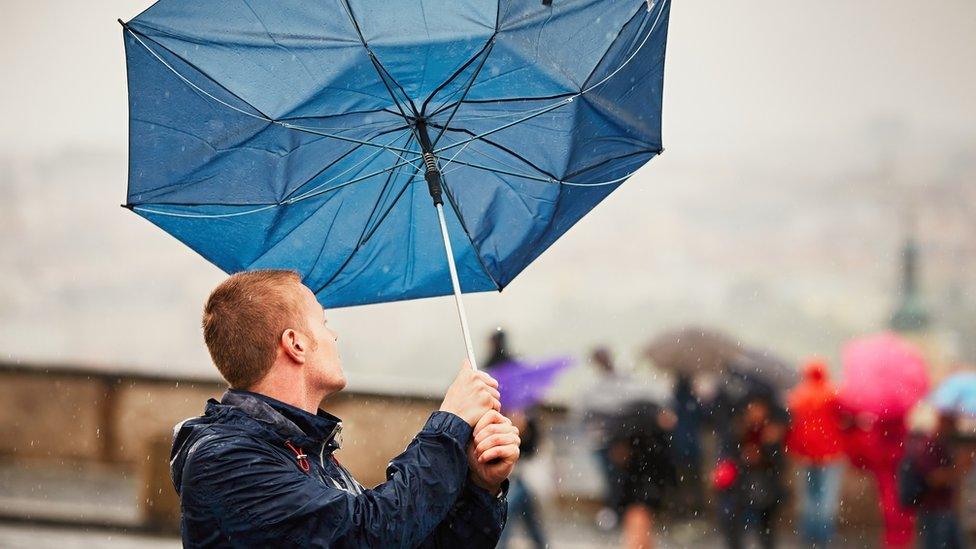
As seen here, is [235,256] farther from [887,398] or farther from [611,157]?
[887,398]

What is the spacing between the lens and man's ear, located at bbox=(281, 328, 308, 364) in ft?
6.98

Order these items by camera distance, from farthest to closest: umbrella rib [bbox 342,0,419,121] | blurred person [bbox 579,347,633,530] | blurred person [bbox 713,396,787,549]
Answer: blurred person [bbox 579,347,633,530]
blurred person [bbox 713,396,787,549]
umbrella rib [bbox 342,0,419,121]

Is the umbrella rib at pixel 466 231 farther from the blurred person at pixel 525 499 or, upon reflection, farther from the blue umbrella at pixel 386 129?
the blurred person at pixel 525 499

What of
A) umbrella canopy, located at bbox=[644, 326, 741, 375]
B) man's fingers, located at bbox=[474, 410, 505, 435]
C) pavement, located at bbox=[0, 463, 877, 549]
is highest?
man's fingers, located at bbox=[474, 410, 505, 435]

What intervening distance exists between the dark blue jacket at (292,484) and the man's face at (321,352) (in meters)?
0.08

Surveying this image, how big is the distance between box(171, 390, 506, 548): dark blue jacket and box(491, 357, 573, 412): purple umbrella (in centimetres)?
529

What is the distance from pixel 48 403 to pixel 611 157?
32.6ft

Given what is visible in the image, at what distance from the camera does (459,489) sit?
203cm

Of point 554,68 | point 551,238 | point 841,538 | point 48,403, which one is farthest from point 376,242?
point 48,403

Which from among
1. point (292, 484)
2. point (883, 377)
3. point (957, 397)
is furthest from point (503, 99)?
point (883, 377)


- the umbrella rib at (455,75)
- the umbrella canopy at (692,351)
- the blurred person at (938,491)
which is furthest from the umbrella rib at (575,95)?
the umbrella canopy at (692,351)

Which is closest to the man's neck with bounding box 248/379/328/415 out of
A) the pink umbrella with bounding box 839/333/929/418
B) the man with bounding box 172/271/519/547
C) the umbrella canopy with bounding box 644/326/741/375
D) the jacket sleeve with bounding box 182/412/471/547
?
the man with bounding box 172/271/519/547

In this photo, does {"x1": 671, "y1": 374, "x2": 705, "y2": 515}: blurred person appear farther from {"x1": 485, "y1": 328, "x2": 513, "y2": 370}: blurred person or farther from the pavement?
{"x1": 485, "y1": 328, "x2": 513, "y2": 370}: blurred person

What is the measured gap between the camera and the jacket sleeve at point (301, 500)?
189 cm
